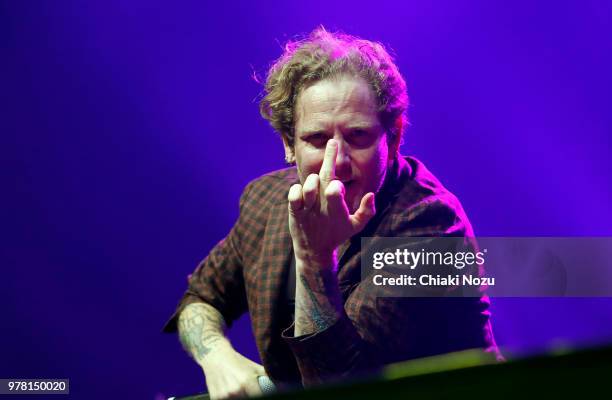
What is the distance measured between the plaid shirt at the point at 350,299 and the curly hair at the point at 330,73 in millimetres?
124

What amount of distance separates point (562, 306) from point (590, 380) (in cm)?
164

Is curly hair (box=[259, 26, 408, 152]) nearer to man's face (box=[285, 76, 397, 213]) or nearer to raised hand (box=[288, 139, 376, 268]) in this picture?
man's face (box=[285, 76, 397, 213])

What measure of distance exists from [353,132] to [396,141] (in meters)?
0.11

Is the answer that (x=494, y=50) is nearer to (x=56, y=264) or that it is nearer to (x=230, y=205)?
(x=230, y=205)

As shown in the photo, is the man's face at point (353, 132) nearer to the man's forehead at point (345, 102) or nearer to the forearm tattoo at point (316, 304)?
the man's forehead at point (345, 102)

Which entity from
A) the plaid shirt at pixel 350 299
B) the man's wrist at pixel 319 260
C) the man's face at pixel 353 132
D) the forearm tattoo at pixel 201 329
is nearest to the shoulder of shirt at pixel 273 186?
the plaid shirt at pixel 350 299

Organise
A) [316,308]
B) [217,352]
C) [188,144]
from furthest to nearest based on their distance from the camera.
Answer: [188,144]
[217,352]
[316,308]

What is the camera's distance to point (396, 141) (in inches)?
70.5

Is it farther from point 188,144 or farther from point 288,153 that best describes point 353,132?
point 188,144

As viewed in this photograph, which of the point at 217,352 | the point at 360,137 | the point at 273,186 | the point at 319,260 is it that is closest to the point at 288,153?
the point at 273,186

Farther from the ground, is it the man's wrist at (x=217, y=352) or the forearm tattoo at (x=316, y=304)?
the forearm tattoo at (x=316, y=304)

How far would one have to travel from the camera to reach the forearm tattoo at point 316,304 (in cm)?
165

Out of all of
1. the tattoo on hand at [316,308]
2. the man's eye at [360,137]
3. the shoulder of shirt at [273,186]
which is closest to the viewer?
the tattoo on hand at [316,308]

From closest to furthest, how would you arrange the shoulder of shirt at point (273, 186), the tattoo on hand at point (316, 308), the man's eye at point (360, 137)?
the tattoo on hand at point (316, 308)
the man's eye at point (360, 137)
the shoulder of shirt at point (273, 186)
